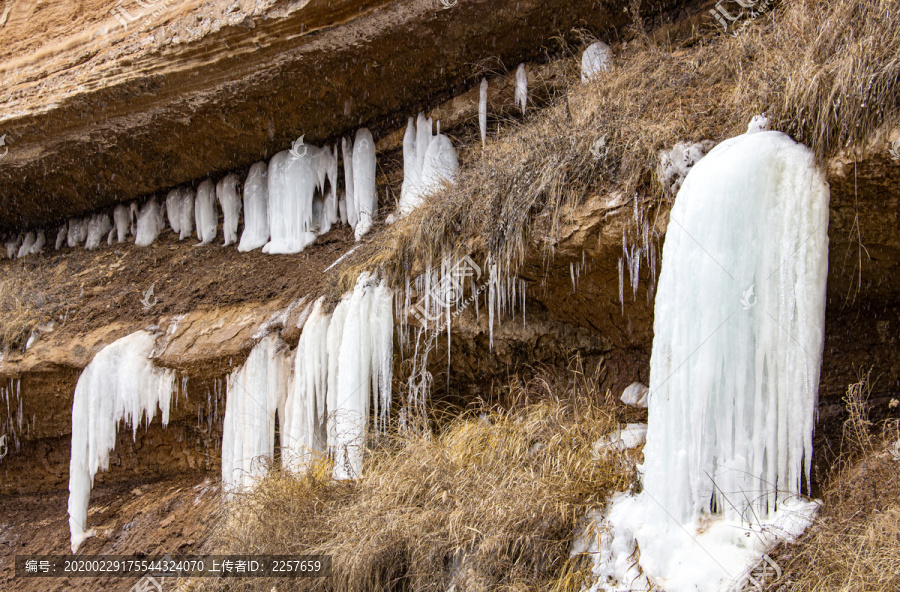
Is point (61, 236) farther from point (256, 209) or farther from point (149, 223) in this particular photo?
point (256, 209)

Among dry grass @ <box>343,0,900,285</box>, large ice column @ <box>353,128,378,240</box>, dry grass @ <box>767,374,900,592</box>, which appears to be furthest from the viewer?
large ice column @ <box>353,128,378,240</box>

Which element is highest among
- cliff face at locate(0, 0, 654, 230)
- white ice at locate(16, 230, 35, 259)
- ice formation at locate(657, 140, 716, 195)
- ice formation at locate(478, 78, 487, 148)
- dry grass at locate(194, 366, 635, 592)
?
cliff face at locate(0, 0, 654, 230)

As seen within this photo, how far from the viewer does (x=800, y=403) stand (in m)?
3.85

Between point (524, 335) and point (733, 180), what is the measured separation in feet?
8.66

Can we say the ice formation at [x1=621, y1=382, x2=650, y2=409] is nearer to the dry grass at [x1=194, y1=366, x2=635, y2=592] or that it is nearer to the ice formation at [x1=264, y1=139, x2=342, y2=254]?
the dry grass at [x1=194, y1=366, x2=635, y2=592]

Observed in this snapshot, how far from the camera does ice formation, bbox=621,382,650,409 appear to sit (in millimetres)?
5816

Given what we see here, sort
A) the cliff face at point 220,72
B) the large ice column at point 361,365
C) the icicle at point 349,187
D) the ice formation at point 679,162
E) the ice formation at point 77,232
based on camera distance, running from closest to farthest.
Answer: the ice formation at point 679,162 → the large ice column at point 361,365 → the cliff face at point 220,72 → the icicle at point 349,187 → the ice formation at point 77,232

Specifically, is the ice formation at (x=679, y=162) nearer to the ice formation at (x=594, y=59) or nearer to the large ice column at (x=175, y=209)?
the ice formation at (x=594, y=59)

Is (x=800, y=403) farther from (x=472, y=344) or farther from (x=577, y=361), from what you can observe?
(x=472, y=344)

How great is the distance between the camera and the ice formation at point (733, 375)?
152 inches

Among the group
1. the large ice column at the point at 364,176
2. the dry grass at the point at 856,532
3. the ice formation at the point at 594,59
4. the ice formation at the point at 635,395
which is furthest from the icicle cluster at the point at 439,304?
the dry grass at the point at 856,532

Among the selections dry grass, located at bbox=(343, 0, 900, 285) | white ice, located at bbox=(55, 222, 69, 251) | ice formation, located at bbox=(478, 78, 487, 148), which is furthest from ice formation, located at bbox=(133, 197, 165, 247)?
ice formation, located at bbox=(478, 78, 487, 148)

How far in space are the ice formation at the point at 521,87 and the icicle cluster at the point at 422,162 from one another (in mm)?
881

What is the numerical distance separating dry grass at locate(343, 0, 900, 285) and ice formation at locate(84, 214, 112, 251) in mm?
6146
